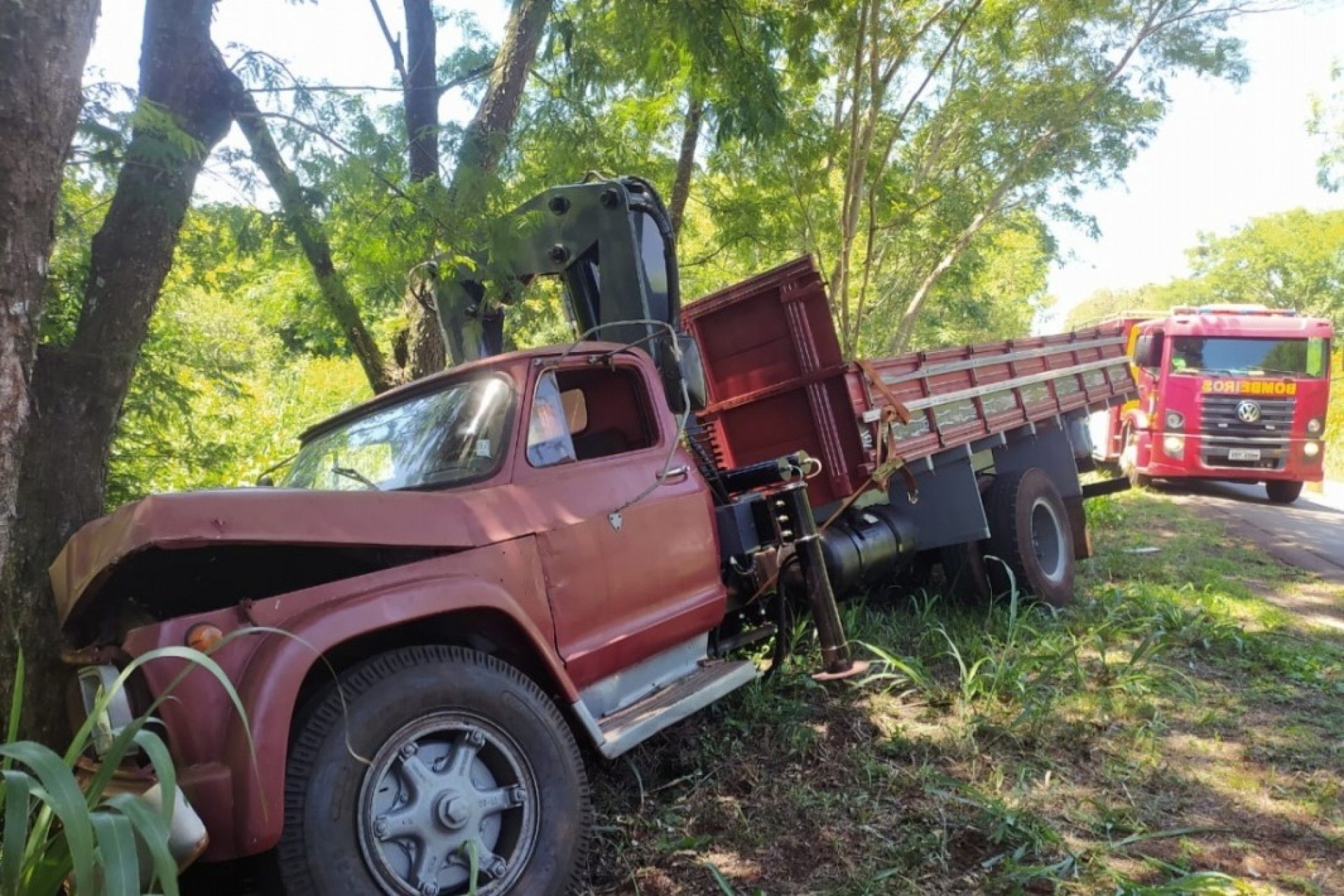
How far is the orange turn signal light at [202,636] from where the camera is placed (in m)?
2.38

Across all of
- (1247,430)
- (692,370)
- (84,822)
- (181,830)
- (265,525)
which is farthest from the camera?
(1247,430)

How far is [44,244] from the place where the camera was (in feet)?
8.63

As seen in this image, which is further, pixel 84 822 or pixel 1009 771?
pixel 1009 771

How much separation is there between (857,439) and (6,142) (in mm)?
3932

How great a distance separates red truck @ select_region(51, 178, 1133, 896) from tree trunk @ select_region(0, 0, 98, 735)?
37 cm

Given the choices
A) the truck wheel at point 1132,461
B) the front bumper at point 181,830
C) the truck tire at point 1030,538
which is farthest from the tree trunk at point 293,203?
the truck wheel at point 1132,461

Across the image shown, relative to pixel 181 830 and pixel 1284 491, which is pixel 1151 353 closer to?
pixel 1284 491

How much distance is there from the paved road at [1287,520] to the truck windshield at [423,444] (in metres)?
7.85

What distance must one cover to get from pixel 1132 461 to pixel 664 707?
1347 centimetres

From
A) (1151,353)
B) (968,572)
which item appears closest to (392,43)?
(968,572)

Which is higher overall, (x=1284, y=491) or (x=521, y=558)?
(x=521, y=558)

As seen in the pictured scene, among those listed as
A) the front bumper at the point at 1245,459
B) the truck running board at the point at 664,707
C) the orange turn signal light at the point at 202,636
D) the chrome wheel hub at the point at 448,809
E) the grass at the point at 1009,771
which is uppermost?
the orange turn signal light at the point at 202,636

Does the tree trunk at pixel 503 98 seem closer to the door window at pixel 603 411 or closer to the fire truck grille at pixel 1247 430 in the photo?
the door window at pixel 603 411

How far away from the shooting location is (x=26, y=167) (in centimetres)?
257
